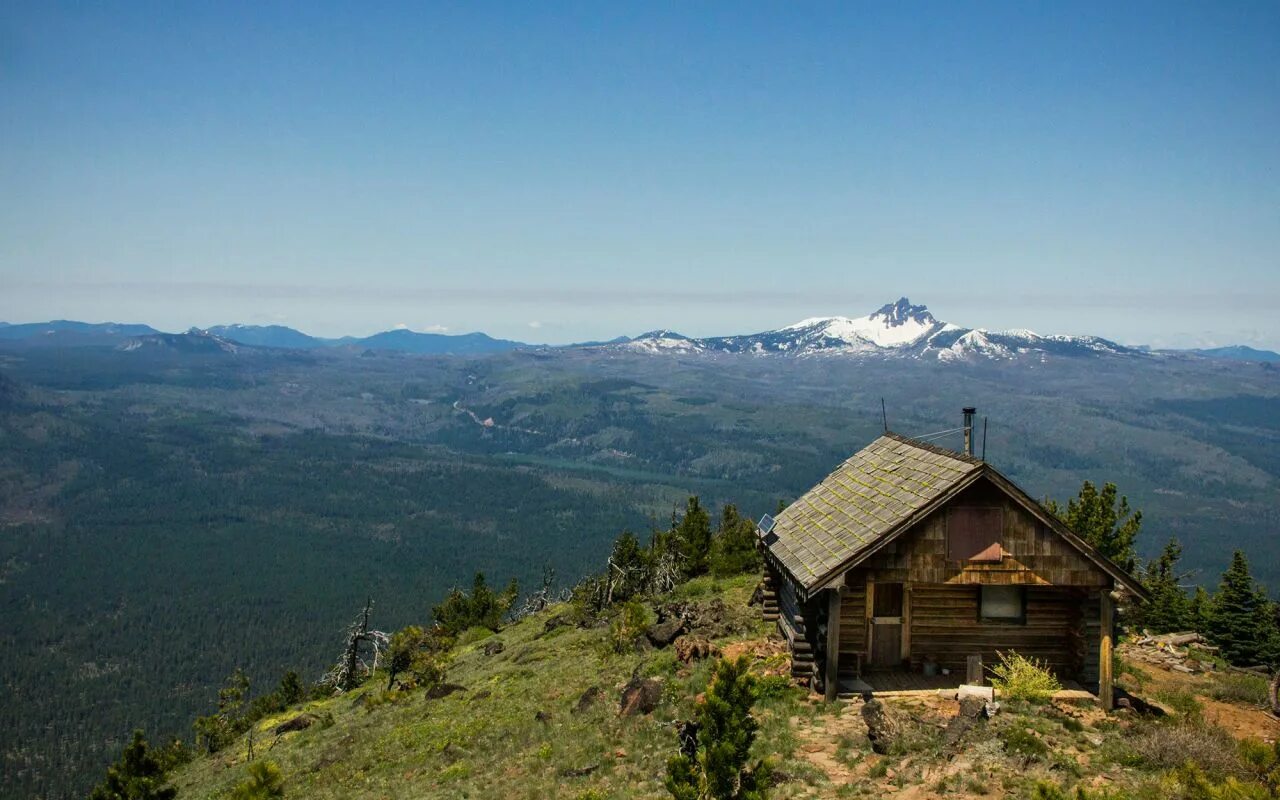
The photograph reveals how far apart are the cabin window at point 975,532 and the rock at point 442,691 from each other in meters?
22.8

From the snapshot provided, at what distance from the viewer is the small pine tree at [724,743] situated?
13.5 metres

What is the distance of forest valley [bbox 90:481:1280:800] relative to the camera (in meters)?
15.1

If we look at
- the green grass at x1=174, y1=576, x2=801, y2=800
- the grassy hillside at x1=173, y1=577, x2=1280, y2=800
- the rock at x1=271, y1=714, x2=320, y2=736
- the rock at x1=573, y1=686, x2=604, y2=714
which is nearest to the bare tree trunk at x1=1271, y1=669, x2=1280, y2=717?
the grassy hillside at x1=173, y1=577, x2=1280, y2=800

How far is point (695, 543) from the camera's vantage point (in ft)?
180

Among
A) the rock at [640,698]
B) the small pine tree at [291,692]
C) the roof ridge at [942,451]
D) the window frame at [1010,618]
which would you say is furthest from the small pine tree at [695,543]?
the small pine tree at [291,692]

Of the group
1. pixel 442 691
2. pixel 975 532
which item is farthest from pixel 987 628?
pixel 442 691

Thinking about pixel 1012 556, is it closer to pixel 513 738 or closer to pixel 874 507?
pixel 874 507

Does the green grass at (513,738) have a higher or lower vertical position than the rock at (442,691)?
higher

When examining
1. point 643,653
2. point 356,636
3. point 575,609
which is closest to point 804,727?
point 643,653

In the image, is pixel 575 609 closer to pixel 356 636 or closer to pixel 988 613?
pixel 356 636

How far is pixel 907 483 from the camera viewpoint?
2294 centimetres

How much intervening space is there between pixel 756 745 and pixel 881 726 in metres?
3.08

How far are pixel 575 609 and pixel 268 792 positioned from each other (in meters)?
30.6

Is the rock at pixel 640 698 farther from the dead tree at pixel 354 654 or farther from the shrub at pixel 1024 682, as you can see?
the dead tree at pixel 354 654
